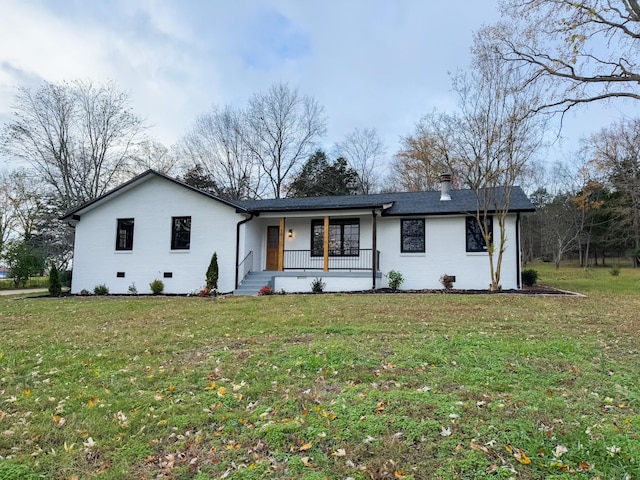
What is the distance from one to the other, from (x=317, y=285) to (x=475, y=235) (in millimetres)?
5892

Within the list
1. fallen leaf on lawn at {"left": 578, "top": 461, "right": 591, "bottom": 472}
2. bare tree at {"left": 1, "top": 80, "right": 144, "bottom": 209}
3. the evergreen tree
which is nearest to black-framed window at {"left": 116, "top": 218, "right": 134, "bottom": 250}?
bare tree at {"left": 1, "top": 80, "right": 144, "bottom": 209}

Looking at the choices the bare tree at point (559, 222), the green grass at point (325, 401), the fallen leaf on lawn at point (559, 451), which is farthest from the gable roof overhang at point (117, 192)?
the bare tree at point (559, 222)

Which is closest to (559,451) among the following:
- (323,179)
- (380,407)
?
(380,407)

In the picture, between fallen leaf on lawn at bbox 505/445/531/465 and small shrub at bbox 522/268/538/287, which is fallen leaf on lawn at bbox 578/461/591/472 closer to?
fallen leaf on lawn at bbox 505/445/531/465

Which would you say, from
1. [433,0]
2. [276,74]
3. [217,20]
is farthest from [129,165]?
[433,0]

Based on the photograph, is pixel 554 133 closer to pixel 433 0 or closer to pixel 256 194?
pixel 433 0

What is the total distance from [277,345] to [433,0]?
11015 millimetres

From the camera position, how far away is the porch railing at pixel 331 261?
46.3ft

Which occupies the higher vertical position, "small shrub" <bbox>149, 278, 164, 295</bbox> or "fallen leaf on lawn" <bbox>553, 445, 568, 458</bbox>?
"small shrub" <bbox>149, 278, 164, 295</bbox>

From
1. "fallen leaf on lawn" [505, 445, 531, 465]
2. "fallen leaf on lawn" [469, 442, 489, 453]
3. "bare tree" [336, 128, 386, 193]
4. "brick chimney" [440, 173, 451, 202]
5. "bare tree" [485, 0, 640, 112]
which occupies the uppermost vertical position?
"bare tree" [336, 128, 386, 193]

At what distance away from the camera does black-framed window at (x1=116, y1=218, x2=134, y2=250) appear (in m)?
14.9

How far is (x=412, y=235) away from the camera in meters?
13.9

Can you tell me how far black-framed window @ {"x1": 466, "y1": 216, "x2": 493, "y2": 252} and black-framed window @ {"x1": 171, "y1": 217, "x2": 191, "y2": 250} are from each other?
33.8 feet

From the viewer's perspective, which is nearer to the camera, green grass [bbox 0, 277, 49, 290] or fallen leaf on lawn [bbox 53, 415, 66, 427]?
fallen leaf on lawn [bbox 53, 415, 66, 427]
